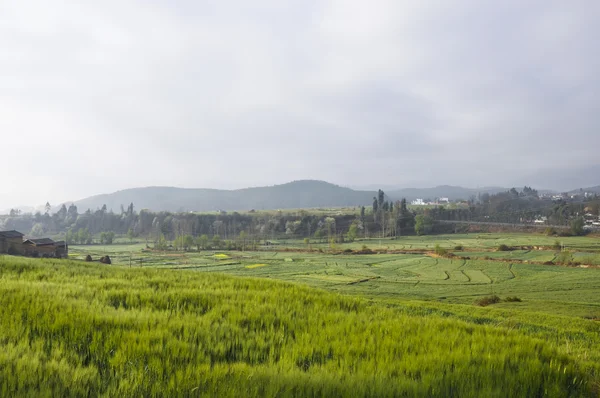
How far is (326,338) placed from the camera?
5312mm

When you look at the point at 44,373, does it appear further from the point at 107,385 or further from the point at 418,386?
the point at 418,386

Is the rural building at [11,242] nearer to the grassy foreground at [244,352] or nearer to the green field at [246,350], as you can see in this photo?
the green field at [246,350]

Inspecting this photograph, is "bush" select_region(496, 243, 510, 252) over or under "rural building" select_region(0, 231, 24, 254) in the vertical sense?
under

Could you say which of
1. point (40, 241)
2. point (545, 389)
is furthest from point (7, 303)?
point (40, 241)

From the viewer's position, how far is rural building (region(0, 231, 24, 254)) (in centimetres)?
6328

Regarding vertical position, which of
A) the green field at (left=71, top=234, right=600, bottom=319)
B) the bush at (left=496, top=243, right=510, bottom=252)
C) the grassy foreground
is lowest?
the green field at (left=71, top=234, right=600, bottom=319)

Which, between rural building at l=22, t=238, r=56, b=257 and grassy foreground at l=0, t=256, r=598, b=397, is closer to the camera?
grassy foreground at l=0, t=256, r=598, b=397

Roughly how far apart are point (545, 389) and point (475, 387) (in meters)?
0.84

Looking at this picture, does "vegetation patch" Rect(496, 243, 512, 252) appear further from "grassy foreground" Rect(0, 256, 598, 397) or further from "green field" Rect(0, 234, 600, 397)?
"grassy foreground" Rect(0, 256, 598, 397)

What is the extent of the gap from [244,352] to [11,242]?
78851 millimetres

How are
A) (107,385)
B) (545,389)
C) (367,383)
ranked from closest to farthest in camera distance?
(107,385)
(367,383)
(545,389)

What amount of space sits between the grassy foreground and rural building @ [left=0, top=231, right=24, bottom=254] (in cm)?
7282

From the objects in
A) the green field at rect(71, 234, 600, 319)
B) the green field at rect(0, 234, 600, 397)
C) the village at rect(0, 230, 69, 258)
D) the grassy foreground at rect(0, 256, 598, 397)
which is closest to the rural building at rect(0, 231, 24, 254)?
the village at rect(0, 230, 69, 258)

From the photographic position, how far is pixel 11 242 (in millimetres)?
64625
